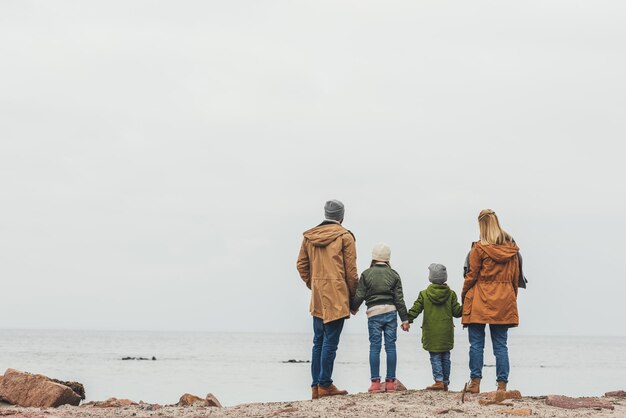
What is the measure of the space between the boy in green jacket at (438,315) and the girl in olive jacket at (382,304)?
0.64 metres

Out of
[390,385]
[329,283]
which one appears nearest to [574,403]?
[390,385]

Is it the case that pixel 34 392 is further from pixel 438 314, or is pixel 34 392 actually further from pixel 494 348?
pixel 494 348

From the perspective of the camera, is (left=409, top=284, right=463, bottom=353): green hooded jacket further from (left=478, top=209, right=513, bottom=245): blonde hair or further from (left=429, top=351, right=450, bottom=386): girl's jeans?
(left=478, top=209, right=513, bottom=245): blonde hair

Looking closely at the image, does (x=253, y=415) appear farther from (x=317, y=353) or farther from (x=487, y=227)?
(x=487, y=227)

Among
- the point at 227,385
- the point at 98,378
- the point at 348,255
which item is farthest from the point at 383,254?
the point at 98,378

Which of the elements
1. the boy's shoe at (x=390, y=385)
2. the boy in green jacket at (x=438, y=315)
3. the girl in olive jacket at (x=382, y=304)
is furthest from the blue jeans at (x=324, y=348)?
the boy in green jacket at (x=438, y=315)

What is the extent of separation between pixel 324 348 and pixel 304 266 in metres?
0.98

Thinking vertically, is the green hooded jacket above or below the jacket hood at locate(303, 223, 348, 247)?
below

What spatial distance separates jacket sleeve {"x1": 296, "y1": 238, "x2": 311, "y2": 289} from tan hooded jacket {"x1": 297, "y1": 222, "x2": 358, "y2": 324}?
143 mm

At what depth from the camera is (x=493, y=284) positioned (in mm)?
8719

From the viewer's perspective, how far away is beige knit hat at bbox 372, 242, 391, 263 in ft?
29.9

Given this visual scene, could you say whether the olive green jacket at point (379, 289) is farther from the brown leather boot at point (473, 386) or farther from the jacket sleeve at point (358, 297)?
the brown leather boot at point (473, 386)

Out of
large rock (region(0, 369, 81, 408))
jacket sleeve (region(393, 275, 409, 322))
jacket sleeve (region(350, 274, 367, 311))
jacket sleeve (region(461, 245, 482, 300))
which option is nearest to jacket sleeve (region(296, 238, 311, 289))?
jacket sleeve (region(350, 274, 367, 311))

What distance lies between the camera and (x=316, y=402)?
8.11 metres
